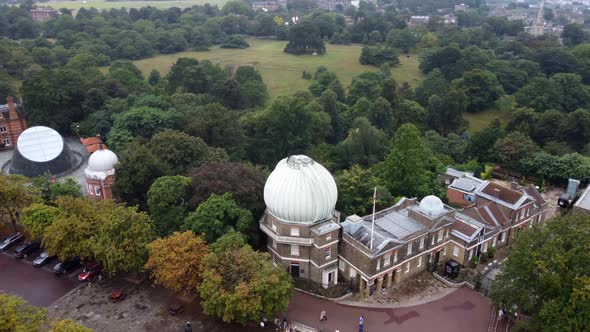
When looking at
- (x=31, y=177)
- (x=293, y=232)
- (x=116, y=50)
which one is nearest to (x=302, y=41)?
(x=116, y=50)

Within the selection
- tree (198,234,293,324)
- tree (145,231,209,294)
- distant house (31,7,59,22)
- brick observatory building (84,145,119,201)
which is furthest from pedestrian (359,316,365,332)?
distant house (31,7,59,22)

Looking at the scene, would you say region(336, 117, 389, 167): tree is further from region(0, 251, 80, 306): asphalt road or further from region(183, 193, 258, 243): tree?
region(0, 251, 80, 306): asphalt road

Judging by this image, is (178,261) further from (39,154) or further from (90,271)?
(39,154)

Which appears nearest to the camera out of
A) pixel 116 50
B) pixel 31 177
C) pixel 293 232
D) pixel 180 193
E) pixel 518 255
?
pixel 518 255

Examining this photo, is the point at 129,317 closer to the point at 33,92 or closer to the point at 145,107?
the point at 145,107

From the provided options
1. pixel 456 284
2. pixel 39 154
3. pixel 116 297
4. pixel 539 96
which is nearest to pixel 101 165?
pixel 39 154

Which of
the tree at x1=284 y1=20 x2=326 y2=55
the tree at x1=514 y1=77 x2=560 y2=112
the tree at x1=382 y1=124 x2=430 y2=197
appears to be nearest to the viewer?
the tree at x1=382 y1=124 x2=430 y2=197
